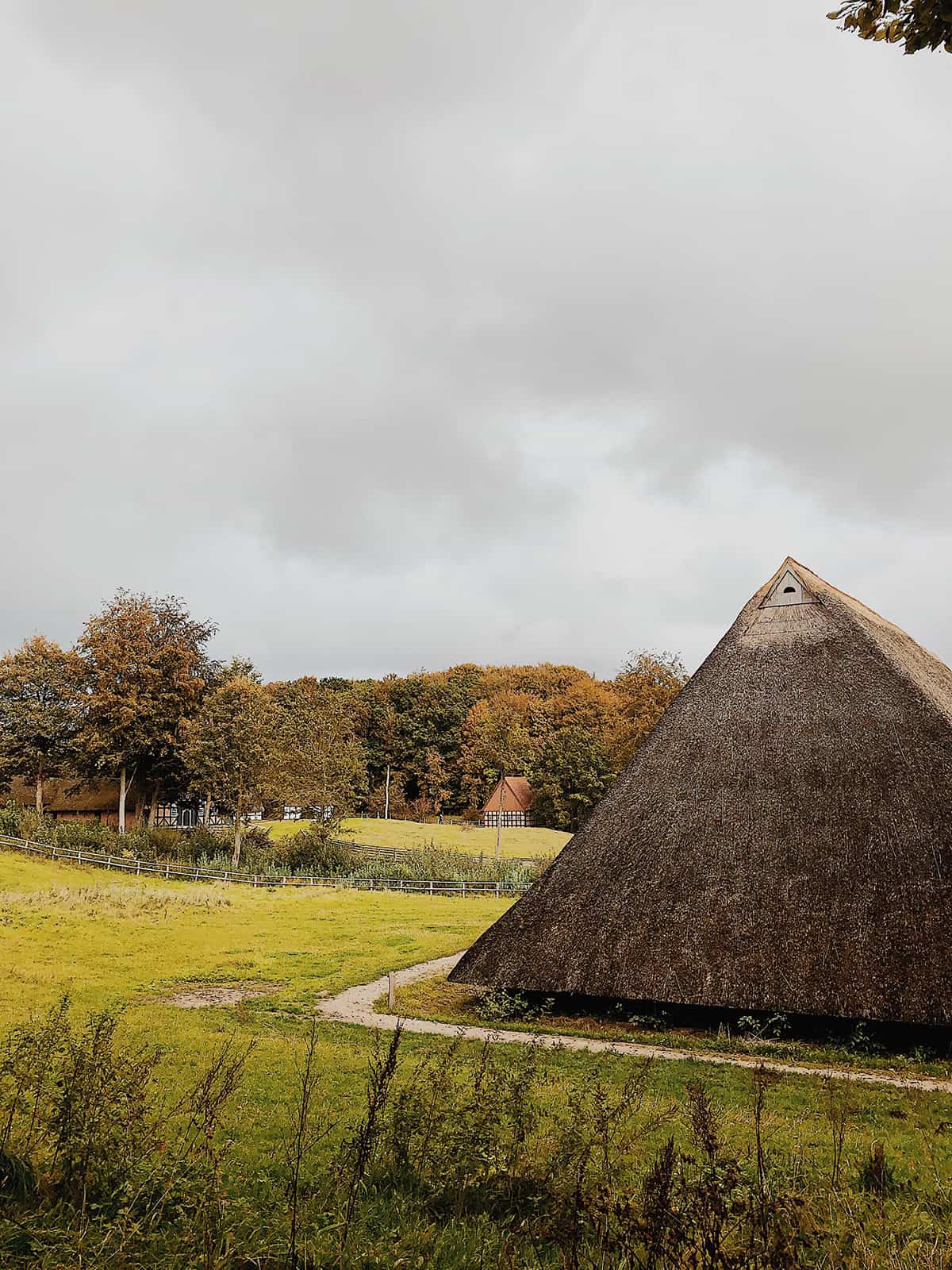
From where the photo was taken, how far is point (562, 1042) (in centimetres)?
1211

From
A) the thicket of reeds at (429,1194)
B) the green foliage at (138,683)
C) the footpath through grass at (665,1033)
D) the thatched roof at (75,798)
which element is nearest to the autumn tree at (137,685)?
the green foliage at (138,683)

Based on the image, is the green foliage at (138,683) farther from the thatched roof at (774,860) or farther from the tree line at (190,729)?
the thatched roof at (774,860)

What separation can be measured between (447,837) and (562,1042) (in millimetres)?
47765

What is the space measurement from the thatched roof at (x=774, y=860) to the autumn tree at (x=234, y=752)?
3200cm

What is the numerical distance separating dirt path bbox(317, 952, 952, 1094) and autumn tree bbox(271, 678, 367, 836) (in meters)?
28.4

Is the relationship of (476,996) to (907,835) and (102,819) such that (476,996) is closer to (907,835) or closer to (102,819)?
(907,835)

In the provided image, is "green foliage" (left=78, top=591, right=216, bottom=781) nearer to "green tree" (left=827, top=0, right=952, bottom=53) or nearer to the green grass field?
the green grass field

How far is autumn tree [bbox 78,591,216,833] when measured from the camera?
47.8 meters

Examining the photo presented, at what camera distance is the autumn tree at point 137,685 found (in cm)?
4778

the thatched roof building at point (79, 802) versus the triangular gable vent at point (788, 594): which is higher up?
the triangular gable vent at point (788, 594)

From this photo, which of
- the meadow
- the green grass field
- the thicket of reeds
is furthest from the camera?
the green grass field

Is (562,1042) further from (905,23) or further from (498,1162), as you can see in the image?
(905,23)

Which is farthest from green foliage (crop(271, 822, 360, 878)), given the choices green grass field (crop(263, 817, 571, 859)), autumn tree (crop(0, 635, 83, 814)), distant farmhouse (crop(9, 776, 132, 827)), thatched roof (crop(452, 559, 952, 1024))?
thatched roof (crop(452, 559, 952, 1024))

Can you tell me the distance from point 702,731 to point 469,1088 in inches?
350
